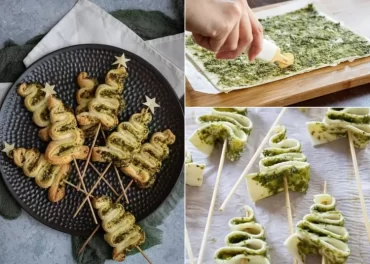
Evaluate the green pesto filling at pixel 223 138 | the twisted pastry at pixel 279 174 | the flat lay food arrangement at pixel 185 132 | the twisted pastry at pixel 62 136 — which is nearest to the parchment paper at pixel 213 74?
the flat lay food arrangement at pixel 185 132

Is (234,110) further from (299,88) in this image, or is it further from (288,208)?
(288,208)

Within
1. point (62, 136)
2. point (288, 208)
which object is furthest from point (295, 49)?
point (62, 136)

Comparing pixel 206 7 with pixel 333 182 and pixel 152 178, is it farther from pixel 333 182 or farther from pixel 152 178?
pixel 333 182

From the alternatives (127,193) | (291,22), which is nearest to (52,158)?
(127,193)

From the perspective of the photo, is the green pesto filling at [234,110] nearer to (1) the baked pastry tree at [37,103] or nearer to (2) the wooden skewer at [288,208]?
(2) the wooden skewer at [288,208]

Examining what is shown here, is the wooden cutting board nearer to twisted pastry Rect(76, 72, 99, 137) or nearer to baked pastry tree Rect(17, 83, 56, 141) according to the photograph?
twisted pastry Rect(76, 72, 99, 137)

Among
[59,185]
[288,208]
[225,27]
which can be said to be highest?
[225,27]
